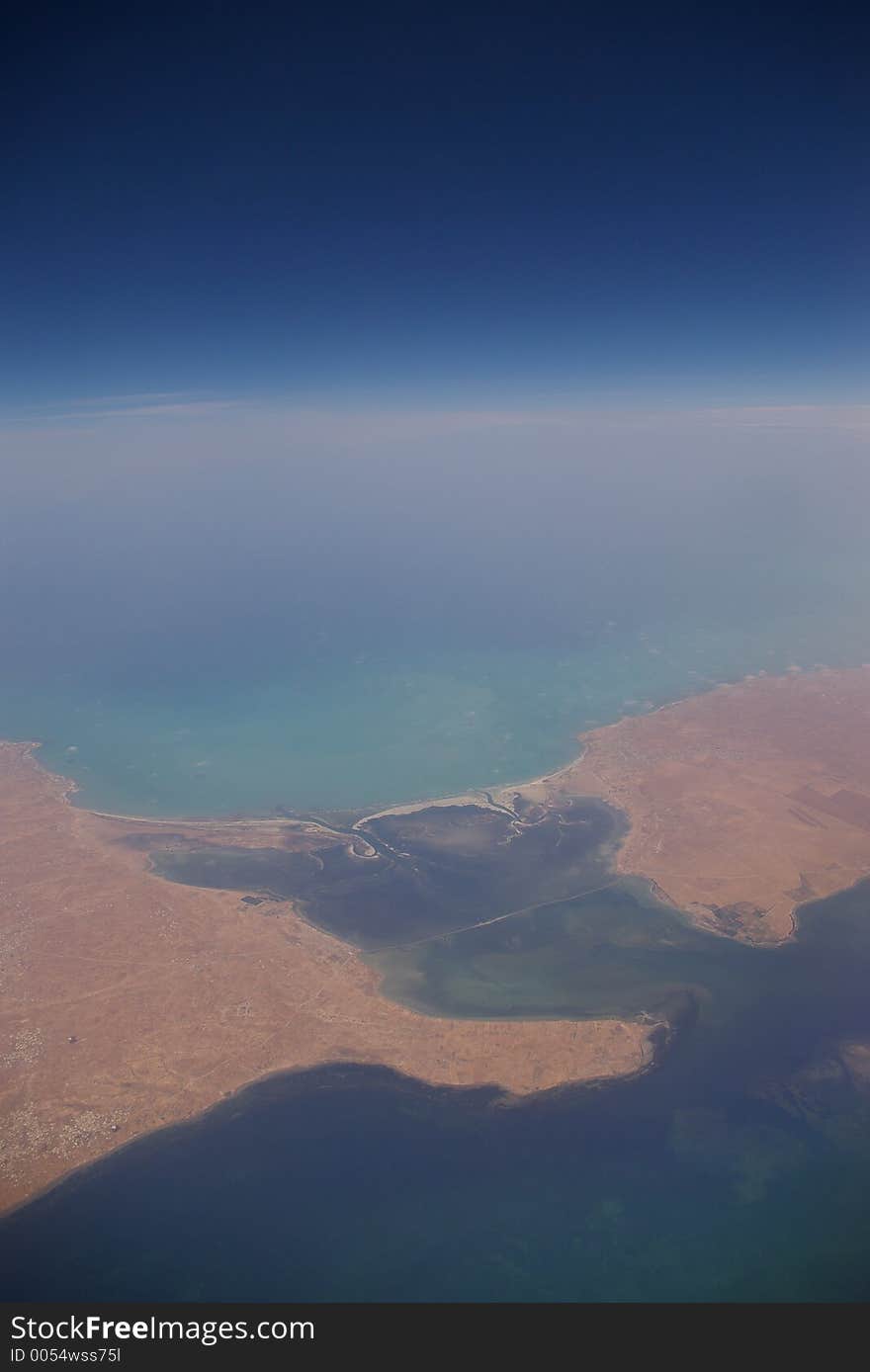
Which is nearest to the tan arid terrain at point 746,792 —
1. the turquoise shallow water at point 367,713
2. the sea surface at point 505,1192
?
the turquoise shallow water at point 367,713

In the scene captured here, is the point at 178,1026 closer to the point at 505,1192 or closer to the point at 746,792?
the point at 505,1192

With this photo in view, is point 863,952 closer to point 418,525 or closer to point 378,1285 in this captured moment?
point 378,1285

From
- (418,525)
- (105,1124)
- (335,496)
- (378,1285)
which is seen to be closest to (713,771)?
(378,1285)

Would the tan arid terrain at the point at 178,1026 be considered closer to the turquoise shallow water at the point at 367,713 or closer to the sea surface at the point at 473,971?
the sea surface at the point at 473,971

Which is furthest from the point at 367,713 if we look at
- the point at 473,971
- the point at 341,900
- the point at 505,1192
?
the point at 505,1192

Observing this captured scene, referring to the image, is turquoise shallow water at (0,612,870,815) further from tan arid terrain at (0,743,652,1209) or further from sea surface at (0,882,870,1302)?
sea surface at (0,882,870,1302)
